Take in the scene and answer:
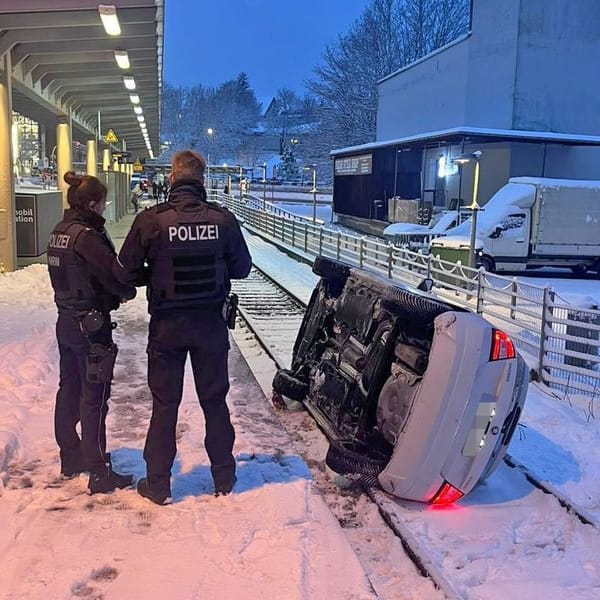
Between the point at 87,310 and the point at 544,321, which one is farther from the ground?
the point at 87,310

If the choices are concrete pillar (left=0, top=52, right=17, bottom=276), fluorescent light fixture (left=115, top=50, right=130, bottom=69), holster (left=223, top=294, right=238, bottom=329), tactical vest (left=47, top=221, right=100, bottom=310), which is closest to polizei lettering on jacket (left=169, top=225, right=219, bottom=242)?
holster (left=223, top=294, right=238, bottom=329)

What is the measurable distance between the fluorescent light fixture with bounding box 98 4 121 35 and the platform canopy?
2 centimetres

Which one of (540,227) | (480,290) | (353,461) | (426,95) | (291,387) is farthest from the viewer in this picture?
(426,95)

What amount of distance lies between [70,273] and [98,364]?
545 mm

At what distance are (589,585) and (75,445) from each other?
300cm

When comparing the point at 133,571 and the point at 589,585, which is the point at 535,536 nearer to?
the point at 589,585

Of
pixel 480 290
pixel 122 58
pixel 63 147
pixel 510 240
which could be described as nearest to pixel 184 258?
pixel 480 290

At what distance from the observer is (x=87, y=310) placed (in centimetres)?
412

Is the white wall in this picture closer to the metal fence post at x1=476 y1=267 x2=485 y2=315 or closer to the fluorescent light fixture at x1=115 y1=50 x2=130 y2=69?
the fluorescent light fixture at x1=115 y1=50 x2=130 y2=69

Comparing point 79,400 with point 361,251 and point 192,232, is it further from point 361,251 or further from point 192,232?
point 361,251

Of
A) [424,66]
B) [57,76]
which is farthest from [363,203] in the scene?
[57,76]

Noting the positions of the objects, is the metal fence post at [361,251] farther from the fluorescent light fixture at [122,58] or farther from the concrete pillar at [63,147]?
the concrete pillar at [63,147]

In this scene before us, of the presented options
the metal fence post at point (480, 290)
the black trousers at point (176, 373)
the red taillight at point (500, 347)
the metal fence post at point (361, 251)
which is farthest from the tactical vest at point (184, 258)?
the metal fence post at point (361, 251)

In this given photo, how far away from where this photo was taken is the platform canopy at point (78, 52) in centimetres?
1146
